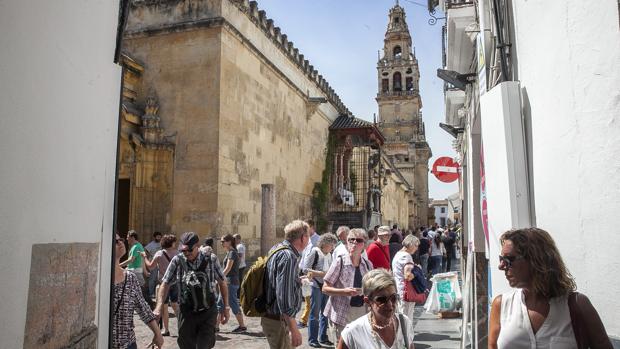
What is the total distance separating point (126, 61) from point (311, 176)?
28.9ft

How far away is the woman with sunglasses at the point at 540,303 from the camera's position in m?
1.87

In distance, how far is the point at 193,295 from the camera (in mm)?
4668

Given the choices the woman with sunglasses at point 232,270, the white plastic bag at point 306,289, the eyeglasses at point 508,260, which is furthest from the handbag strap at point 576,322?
the woman with sunglasses at point 232,270

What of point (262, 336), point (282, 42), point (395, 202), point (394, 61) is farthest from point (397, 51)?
point (262, 336)

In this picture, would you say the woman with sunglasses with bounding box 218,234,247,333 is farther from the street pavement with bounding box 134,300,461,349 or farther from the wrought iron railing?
the wrought iron railing

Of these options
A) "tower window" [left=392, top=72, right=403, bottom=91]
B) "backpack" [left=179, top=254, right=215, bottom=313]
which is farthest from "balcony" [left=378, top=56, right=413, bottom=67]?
"backpack" [left=179, top=254, right=215, bottom=313]

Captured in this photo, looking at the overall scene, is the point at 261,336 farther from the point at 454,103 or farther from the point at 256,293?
the point at 454,103

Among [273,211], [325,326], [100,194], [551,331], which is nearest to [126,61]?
[273,211]

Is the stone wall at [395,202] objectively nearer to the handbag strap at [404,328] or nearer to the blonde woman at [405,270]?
the blonde woman at [405,270]

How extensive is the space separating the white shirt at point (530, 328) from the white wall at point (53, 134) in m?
2.17

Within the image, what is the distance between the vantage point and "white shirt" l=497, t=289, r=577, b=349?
6.26 feet

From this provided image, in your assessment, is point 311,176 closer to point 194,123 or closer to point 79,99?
point 194,123

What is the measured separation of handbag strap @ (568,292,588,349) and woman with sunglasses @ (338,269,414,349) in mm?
999

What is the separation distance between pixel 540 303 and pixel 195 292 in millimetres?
3447
